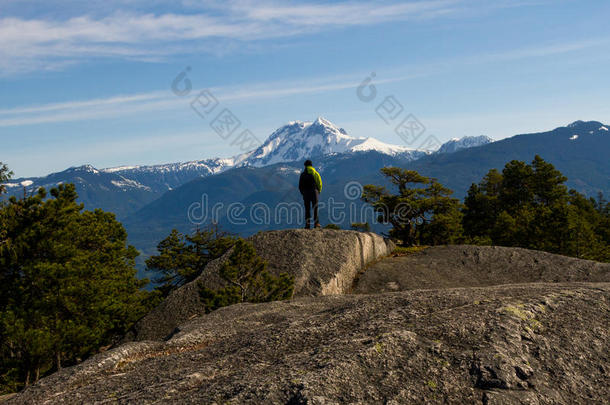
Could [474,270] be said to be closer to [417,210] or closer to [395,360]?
[395,360]

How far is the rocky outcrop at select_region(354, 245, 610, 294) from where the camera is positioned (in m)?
22.6

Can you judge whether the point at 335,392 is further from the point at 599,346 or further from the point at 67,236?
the point at 67,236

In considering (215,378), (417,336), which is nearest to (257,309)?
(215,378)

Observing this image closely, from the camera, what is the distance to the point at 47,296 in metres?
26.8

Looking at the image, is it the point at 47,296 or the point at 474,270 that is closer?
the point at 474,270

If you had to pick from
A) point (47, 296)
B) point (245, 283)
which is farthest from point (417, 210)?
point (47, 296)

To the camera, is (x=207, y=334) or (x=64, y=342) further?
(x=64, y=342)

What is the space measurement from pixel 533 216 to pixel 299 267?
154ft

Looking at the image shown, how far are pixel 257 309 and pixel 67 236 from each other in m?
21.9

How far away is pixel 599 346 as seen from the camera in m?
6.86

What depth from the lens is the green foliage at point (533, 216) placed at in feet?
172

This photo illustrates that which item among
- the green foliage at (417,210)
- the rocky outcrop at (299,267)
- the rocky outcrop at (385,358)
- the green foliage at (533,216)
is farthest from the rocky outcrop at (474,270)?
the green foliage at (533,216)

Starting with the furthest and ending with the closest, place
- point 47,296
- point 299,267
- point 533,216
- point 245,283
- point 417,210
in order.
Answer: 1. point 533,216
2. point 417,210
3. point 47,296
4. point 299,267
5. point 245,283

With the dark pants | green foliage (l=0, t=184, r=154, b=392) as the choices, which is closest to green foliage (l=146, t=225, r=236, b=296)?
green foliage (l=0, t=184, r=154, b=392)
